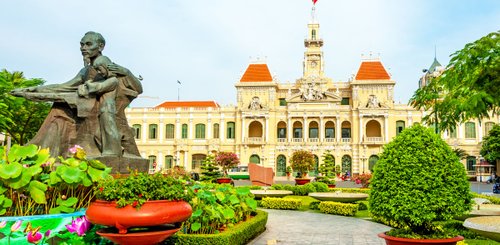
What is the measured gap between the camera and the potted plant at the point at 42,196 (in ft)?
15.7

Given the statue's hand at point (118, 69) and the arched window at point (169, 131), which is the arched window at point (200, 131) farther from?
the statue's hand at point (118, 69)

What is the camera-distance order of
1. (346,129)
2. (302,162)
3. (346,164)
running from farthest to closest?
1. (346,129)
2. (346,164)
3. (302,162)

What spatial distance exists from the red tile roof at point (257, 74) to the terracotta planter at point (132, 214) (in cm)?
4509

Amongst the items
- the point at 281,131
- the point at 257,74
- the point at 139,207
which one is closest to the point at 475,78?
the point at 139,207

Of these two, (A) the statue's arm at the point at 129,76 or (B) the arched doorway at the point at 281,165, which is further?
(B) the arched doorway at the point at 281,165

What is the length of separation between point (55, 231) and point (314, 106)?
140 feet

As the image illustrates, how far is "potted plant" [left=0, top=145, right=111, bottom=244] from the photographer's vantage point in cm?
478

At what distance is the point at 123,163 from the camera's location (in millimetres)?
7234

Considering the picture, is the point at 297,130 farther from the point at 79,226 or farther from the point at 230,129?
the point at 79,226

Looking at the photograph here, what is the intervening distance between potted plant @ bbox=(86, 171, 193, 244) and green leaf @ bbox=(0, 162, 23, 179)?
0.91 m

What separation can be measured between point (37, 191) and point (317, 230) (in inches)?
254

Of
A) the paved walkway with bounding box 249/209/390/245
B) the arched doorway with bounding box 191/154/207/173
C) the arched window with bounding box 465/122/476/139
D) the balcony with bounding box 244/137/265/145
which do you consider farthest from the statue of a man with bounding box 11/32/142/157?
the arched window with bounding box 465/122/476/139

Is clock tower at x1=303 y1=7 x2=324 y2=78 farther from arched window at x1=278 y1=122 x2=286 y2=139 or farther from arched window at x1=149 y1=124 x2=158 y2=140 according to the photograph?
arched window at x1=149 y1=124 x2=158 y2=140

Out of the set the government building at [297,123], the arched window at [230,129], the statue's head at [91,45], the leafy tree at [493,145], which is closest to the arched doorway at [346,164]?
the government building at [297,123]
